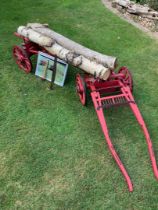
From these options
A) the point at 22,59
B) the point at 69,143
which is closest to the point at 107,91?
the point at 69,143

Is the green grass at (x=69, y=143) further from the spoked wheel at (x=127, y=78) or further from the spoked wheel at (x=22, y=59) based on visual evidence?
the spoked wheel at (x=127, y=78)

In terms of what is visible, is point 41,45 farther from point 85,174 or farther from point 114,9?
point 114,9

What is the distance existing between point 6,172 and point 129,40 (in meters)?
4.22

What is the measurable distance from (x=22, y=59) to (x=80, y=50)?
110 centimetres

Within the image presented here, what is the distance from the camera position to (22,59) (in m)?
6.29

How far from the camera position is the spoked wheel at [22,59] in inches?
243

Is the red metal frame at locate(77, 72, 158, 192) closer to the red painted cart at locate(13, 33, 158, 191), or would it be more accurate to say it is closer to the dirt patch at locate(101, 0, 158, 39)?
the red painted cart at locate(13, 33, 158, 191)

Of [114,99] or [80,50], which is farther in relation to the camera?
[80,50]

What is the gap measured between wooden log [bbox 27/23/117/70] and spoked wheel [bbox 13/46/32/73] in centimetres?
45

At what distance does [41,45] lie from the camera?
19.5 ft

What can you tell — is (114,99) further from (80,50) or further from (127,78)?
(80,50)

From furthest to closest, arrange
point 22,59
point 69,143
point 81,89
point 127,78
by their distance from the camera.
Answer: point 22,59 < point 127,78 < point 81,89 < point 69,143

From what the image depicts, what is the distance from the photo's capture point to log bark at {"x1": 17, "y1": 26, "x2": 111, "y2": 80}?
5.34 meters

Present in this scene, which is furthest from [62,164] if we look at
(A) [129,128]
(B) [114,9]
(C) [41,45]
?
(B) [114,9]
